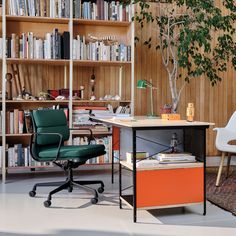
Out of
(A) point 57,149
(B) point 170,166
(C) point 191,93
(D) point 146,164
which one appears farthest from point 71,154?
(C) point 191,93

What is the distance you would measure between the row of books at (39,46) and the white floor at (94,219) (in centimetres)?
165

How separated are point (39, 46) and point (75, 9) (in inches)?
25.1

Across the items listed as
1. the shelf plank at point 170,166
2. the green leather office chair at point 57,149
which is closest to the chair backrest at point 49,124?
the green leather office chair at point 57,149

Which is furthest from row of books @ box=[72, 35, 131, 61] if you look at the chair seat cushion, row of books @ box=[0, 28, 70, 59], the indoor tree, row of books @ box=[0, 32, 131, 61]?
the chair seat cushion

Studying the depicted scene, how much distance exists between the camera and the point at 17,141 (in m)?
4.89

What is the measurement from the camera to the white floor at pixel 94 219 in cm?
280

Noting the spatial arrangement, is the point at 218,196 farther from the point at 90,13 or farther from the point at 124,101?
the point at 90,13

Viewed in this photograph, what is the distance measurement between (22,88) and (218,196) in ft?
8.91

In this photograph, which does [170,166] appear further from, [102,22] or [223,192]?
[102,22]

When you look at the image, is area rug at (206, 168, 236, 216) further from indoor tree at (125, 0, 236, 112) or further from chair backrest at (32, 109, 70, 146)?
chair backrest at (32, 109, 70, 146)

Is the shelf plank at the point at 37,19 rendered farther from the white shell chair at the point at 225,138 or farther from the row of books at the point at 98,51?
the white shell chair at the point at 225,138

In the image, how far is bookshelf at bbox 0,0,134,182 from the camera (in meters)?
4.55

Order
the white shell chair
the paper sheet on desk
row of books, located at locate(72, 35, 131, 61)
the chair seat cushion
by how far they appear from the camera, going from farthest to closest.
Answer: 1. row of books, located at locate(72, 35, 131, 61)
2. the white shell chair
3. the chair seat cushion
4. the paper sheet on desk

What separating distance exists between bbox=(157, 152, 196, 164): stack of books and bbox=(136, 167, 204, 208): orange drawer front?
0.08 m
